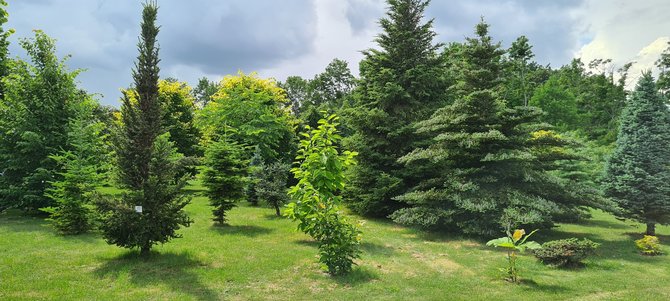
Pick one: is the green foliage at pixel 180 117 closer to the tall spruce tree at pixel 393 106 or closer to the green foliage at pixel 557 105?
the tall spruce tree at pixel 393 106

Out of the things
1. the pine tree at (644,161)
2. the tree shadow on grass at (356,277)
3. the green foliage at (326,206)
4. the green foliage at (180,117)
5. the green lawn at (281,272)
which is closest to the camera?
the green lawn at (281,272)

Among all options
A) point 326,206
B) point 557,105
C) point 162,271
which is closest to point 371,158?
point 326,206

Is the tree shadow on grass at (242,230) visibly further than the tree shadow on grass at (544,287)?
Yes

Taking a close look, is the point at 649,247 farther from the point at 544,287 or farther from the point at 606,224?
the point at 606,224

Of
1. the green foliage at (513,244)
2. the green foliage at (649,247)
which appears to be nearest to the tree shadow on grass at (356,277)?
the green foliage at (513,244)

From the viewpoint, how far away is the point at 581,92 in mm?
63312

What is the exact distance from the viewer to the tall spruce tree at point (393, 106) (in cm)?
1864

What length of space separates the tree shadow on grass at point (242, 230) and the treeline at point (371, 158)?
25.7 inches

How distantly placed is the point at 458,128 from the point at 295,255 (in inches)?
340

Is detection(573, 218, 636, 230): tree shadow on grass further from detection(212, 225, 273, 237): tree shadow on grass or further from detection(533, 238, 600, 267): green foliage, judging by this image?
detection(212, 225, 273, 237): tree shadow on grass

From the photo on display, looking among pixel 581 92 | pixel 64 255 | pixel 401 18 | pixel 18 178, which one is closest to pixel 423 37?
pixel 401 18

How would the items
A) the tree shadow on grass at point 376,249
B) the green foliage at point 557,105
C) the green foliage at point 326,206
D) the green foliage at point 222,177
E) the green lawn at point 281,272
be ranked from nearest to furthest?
the green lawn at point 281,272 < the green foliage at point 326,206 < the tree shadow on grass at point 376,249 < the green foliage at point 222,177 < the green foliage at point 557,105

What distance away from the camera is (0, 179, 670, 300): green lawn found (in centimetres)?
827

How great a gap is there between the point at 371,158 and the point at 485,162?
5.67m
